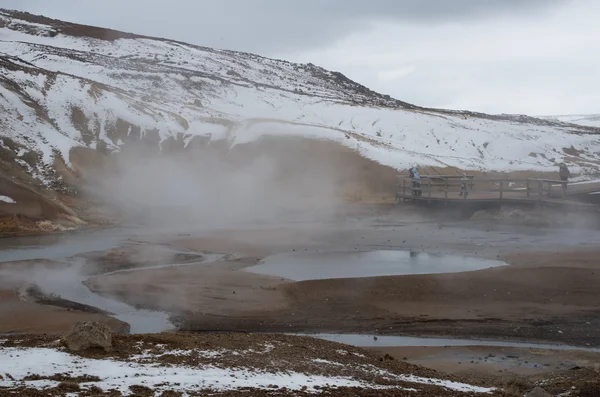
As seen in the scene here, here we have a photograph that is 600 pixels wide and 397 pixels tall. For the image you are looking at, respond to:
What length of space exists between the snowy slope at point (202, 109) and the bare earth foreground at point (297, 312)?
19.4 meters

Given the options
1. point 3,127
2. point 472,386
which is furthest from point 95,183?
point 472,386

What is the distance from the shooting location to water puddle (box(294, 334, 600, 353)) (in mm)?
12234

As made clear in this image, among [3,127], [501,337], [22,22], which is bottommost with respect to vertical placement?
[501,337]

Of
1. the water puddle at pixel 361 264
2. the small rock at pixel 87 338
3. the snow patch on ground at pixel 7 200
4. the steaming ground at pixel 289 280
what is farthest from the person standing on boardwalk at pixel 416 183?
the small rock at pixel 87 338

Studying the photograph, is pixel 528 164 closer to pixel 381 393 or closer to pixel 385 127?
pixel 385 127

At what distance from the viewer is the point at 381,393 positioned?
8.32 metres

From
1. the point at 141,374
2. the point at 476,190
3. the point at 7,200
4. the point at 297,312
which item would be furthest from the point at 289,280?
the point at 476,190

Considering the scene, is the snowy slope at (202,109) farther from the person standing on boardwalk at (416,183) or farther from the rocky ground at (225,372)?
the rocky ground at (225,372)

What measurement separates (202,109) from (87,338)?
55296mm

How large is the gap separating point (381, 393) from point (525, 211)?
2522 cm

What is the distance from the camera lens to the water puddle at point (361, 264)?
1877 cm

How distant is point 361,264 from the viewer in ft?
66.9

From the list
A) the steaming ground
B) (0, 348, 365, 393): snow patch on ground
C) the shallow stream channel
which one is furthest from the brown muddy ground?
(0, 348, 365, 393): snow patch on ground

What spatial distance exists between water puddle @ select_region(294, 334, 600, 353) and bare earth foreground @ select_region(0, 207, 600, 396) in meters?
0.17
